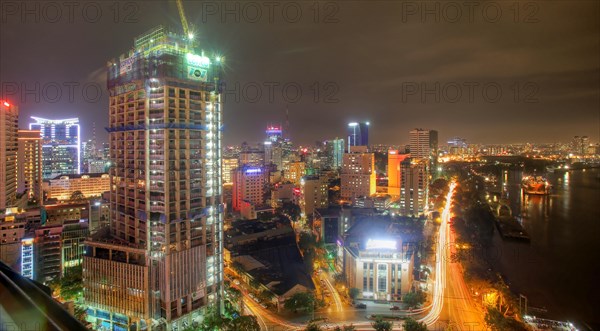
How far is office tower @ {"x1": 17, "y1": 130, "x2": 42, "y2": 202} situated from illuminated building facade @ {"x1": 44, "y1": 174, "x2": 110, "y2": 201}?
180 centimetres

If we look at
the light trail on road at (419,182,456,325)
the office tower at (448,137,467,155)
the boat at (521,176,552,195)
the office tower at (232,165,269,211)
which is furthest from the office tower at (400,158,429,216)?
the office tower at (448,137,467,155)

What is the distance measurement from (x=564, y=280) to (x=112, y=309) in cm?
1321

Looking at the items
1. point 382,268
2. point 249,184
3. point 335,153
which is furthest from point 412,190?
point 335,153

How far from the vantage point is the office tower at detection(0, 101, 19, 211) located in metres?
13.7

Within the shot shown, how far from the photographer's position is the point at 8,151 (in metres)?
14.6

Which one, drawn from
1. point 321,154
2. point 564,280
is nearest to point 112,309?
point 564,280

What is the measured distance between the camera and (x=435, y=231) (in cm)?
1620

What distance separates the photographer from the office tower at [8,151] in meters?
13.7

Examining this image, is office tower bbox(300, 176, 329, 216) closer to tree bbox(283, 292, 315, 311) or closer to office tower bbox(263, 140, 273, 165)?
tree bbox(283, 292, 315, 311)

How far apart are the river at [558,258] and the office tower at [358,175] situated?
8.04m

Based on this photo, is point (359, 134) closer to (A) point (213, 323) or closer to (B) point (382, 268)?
(B) point (382, 268)

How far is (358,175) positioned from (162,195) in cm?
1671

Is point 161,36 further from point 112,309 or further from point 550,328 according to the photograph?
point 550,328

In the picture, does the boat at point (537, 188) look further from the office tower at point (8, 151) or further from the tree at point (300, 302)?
the office tower at point (8, 151)
